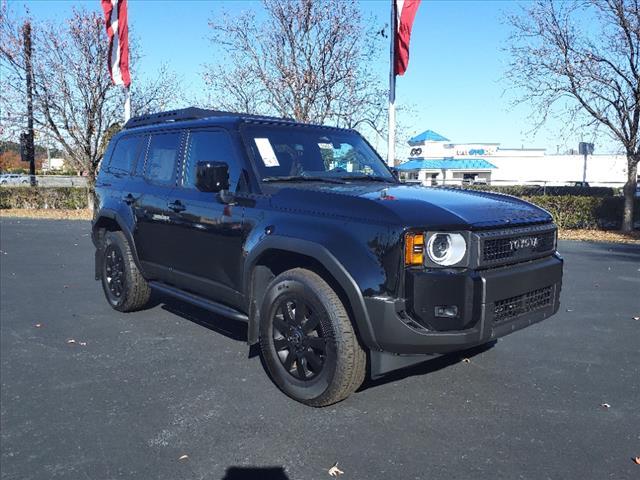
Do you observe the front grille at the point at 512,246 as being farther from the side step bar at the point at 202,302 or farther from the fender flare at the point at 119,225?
the fender flare at the point at 119,225

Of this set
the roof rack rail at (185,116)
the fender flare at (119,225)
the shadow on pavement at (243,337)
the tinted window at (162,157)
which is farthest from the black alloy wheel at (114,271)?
the roof rack rail at (185,116)

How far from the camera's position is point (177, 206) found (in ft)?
15.8

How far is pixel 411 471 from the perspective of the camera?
9.32 ft

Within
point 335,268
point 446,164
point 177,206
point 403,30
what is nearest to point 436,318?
point 335,268

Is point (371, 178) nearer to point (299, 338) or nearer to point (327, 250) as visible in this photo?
point (327, 250)

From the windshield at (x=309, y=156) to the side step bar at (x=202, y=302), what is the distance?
1.09 metres

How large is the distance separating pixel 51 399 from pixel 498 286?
3123 millimetres

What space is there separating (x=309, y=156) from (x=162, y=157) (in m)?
1.66

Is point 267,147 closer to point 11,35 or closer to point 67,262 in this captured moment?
point 67,262

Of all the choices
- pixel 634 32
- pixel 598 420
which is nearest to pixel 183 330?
pixel 598 420

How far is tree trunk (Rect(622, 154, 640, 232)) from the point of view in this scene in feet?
52.6

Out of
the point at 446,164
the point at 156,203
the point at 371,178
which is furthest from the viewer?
the point at 446,164

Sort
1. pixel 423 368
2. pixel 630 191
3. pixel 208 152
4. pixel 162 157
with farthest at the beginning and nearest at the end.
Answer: pixel 630 191 → pixel 162 157 → pixel 208 152 → pixel 423 368

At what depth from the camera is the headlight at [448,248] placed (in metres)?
3.18
